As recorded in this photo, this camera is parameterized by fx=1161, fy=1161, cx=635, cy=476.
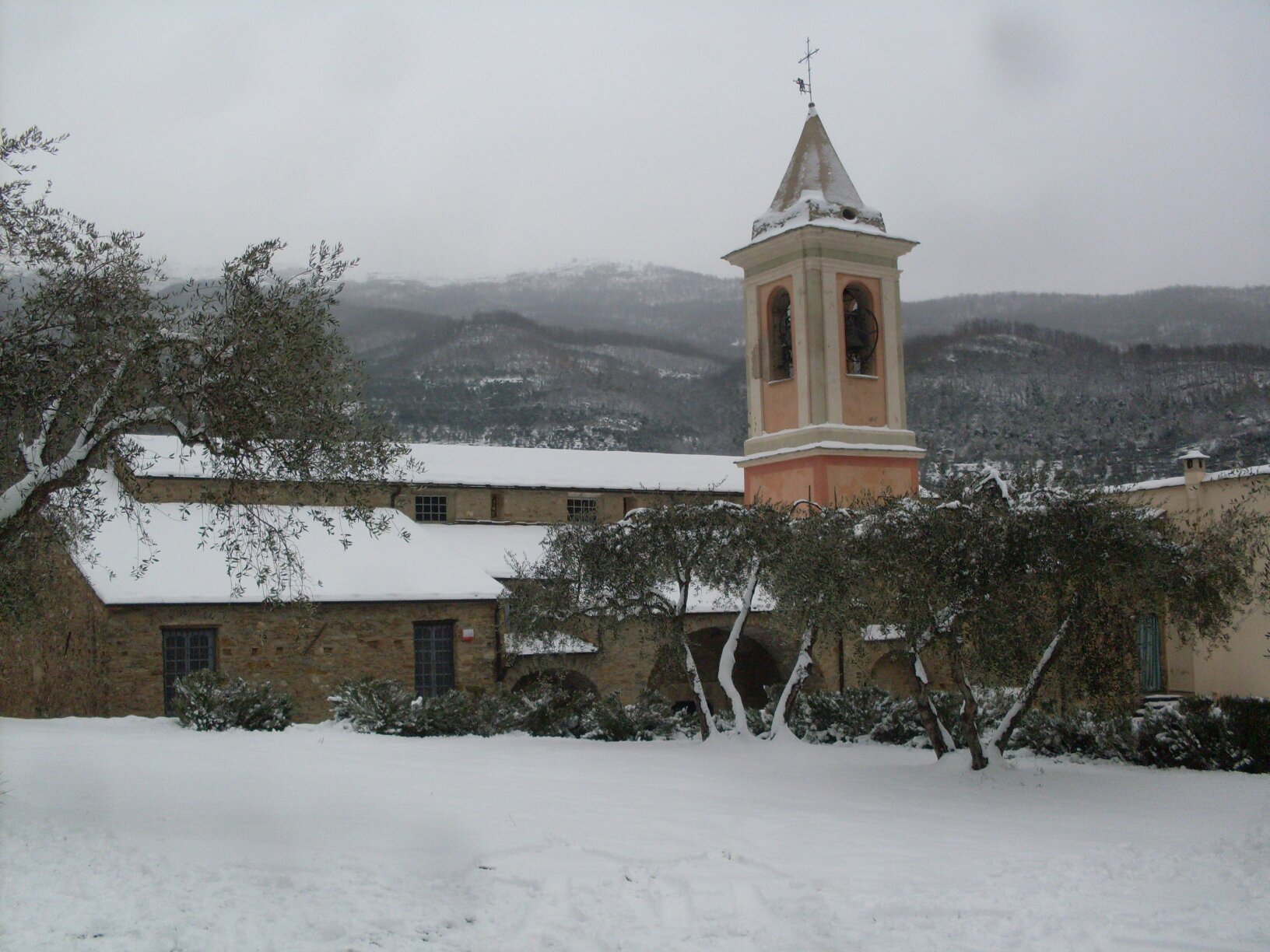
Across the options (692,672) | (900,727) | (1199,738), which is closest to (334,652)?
(692,672)

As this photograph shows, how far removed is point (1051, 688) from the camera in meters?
20.7

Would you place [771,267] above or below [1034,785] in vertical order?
above

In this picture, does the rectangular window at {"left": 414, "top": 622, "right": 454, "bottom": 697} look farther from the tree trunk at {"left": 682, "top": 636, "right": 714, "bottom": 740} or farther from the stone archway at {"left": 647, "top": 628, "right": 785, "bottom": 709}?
the stone archway at {"left": 647, "top": 628, "right": 785, "bottom": 709}

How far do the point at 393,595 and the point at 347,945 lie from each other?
15188 mm

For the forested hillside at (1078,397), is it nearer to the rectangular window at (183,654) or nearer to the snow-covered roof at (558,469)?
the snow-covered roof at (558,469)

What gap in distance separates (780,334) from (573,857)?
2081 cm

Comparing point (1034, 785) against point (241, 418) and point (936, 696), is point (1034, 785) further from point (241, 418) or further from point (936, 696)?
point (241, 418)

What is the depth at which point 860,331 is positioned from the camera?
2891 centimetres

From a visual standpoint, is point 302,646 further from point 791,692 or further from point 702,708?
point 791,692

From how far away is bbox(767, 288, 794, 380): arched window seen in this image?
29.2m

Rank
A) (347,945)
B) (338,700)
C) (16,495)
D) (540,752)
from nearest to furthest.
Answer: (347,945) < (16,495) < (540,752) < (338,700)

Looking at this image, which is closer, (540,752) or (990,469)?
(990,469)

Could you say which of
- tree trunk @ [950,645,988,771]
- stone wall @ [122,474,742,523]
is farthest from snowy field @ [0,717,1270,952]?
stone wall @ [122,474,742,523]

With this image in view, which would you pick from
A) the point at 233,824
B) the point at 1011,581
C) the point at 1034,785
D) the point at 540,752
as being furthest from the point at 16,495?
the point at 1034,785
